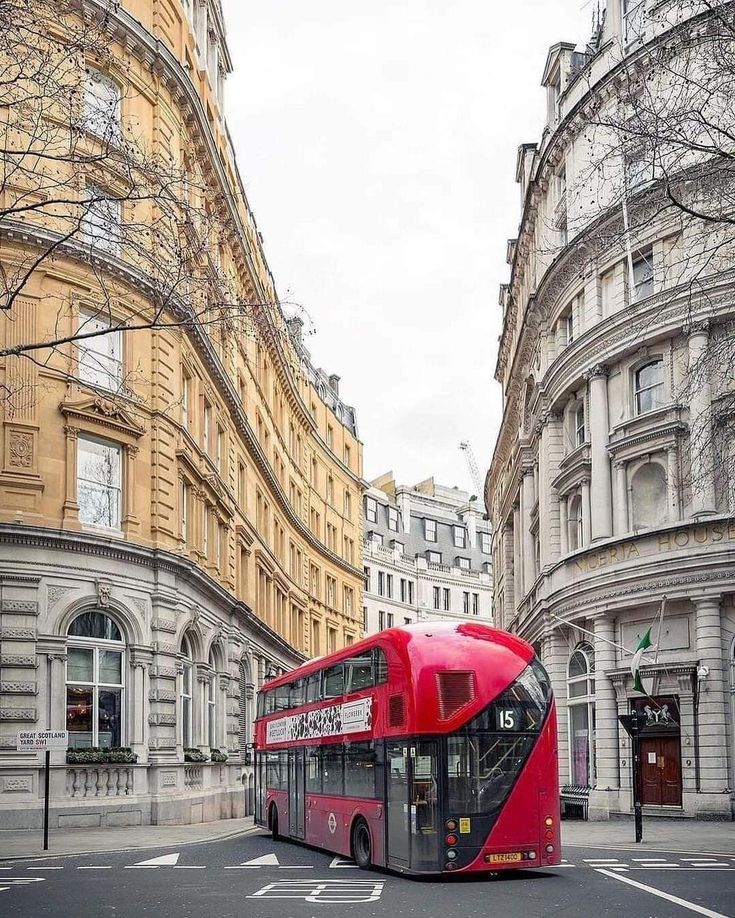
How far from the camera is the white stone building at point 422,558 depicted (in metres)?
93.7

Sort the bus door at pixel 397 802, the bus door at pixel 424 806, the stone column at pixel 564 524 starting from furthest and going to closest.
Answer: the stone column at pixel 564 524 < the bus door at pixel 397 802 < the bus door at pixel 424 806

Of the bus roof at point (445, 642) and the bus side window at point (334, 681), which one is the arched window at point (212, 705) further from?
the bus roof at point (445, 642)

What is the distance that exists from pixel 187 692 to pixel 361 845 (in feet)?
55.2

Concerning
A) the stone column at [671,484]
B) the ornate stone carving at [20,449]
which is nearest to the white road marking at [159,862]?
the ornate stone carving at [20,449]

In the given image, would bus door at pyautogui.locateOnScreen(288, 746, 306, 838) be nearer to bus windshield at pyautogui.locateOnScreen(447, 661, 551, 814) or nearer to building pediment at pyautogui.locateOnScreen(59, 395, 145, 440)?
bus windshield at pyautogui.locateOnScreen(447, 661, 551, 814)

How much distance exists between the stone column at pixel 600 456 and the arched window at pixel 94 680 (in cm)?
1391

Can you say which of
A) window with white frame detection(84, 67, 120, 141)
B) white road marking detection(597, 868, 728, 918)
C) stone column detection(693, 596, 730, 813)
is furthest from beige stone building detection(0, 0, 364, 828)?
stone column detection(693, 596, 730, 813)

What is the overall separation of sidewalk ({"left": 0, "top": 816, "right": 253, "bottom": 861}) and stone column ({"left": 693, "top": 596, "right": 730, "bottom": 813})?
459 inches

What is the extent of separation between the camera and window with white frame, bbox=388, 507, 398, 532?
328ft

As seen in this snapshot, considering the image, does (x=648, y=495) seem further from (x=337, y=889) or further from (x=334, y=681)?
(x=337, y=889)

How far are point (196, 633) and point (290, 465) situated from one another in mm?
28330

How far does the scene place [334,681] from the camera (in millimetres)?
22641

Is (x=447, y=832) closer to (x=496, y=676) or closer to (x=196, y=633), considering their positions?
(x=496, y=676)

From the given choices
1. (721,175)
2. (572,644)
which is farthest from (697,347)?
(721,175)
